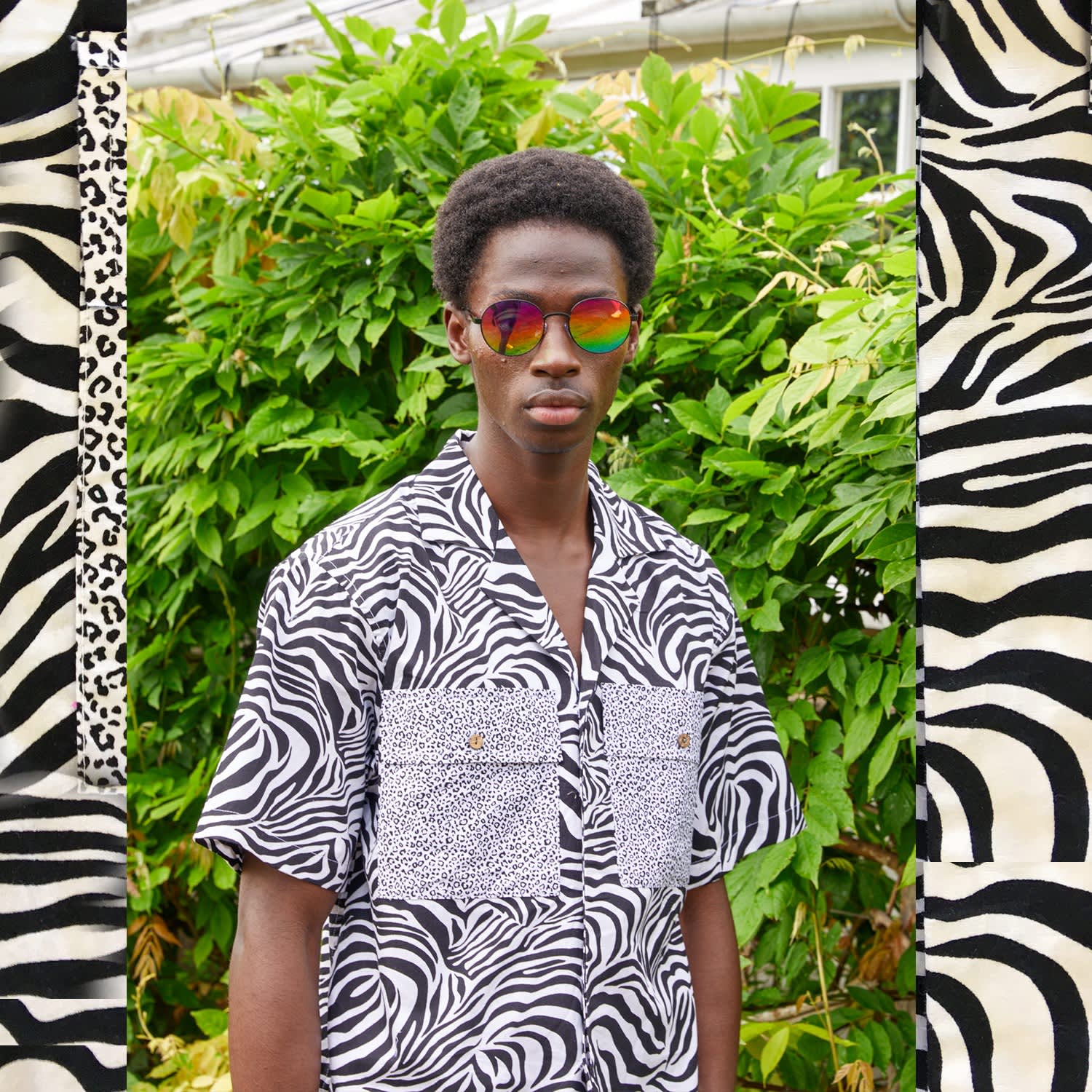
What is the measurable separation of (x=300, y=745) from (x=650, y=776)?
46cm

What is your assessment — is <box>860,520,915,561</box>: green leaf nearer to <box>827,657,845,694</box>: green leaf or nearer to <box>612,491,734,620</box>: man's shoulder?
<box>827,657,845,694</box>: green leaf

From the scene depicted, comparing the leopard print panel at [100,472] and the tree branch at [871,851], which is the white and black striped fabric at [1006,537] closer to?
the leopard print panel at [100,472]

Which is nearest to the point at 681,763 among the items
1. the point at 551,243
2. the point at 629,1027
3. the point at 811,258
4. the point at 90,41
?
the point at 629,1027

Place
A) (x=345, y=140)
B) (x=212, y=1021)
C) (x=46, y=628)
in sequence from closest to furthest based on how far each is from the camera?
(x=46, y=628), (x=345, y=140), (x=212, y=1021)

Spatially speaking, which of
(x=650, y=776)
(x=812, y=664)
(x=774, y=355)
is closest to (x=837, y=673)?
(x=812, y=664)

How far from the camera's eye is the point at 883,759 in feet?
7.86

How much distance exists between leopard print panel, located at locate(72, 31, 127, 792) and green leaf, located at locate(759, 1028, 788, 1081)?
5.23ft

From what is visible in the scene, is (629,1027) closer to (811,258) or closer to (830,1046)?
(830,1046)

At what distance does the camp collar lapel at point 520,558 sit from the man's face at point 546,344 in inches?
4.2

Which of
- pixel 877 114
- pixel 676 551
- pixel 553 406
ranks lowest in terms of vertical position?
pixel 676 551

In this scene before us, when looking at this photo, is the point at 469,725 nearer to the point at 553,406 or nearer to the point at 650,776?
the point at 650,776

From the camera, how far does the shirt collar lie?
1757 mm

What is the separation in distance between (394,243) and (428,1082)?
6.25 feet

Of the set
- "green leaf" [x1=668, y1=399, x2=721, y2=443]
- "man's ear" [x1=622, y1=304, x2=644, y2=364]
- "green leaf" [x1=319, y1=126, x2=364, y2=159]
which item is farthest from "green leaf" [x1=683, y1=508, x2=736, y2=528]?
"green leaf" [x1=319, y1=126, x2=364, y2=159]
